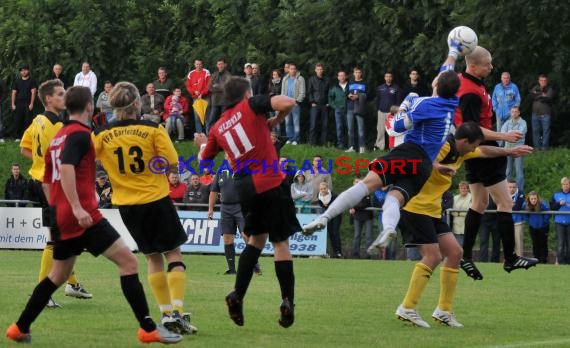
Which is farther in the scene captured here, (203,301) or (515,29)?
(515,29)

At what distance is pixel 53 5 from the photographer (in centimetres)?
3747

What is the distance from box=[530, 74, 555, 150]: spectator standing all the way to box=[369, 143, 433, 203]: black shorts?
17626mm

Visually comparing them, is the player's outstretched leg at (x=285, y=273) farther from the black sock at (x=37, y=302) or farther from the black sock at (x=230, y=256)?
the black sock at (x=230, y=256)

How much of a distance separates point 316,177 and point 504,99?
4.77 m

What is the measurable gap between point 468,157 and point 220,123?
126 inches

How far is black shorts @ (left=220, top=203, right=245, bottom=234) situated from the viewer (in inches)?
757

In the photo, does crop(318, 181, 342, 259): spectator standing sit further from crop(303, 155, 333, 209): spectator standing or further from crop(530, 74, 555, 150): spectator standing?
crop(530, 74, 555, 150): spectator standing

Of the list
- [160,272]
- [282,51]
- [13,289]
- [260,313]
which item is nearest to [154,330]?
[160,272]

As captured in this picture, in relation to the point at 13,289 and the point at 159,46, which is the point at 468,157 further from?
the point at 159,46

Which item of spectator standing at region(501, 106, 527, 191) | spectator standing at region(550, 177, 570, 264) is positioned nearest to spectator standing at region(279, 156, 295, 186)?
spectator standing at region(501, 106, 527, 191)

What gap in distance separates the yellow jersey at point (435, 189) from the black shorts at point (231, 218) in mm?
7301

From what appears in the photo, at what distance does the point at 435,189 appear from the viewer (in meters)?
12.2

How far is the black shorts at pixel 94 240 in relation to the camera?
33.0ft

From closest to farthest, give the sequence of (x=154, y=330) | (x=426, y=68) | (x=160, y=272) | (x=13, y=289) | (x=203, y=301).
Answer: (x=154, y=330), (x=160, y=272), (x=203, y=301), (x=13, y=289), (x=426, y=68)
